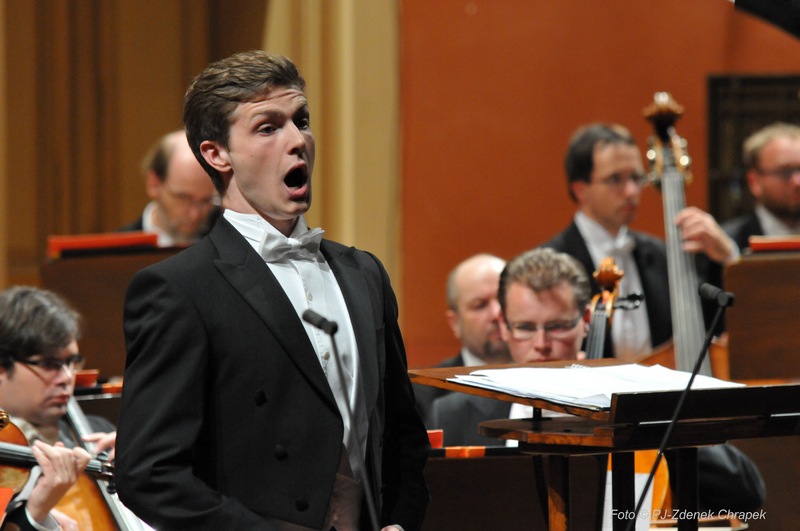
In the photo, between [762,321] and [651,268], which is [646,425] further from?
[651,268]

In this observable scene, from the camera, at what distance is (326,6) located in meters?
5.15

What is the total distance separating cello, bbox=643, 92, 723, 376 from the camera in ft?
13.0

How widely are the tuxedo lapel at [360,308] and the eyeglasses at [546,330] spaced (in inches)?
51.4

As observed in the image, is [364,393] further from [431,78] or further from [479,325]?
[431,78]

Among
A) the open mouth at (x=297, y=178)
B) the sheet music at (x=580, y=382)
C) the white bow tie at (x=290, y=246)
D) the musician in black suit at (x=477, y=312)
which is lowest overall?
the musician in black suit at (x=477, y=312)

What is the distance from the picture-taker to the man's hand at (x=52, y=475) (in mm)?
2512

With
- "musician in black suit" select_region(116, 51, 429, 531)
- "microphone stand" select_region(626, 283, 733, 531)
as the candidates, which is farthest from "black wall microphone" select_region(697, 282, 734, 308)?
"musician in black suit" select_region(116, 51, 429, 531)

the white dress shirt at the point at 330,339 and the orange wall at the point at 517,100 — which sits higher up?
the orange wall at the point at 517,100

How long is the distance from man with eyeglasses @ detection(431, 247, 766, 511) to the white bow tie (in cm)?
132

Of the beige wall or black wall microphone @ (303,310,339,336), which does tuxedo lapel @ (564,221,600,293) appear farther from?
black wall microphone @ (303,310,339,336)

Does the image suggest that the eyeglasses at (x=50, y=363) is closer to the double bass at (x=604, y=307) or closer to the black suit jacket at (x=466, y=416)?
the black suit jacket at (x=466, y=416)

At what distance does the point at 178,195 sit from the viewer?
4484mm

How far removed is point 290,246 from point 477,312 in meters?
2.27

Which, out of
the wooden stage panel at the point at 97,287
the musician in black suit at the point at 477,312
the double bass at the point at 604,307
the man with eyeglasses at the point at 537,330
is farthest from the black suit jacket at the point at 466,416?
the wooden stage panel at the point at 97,287
